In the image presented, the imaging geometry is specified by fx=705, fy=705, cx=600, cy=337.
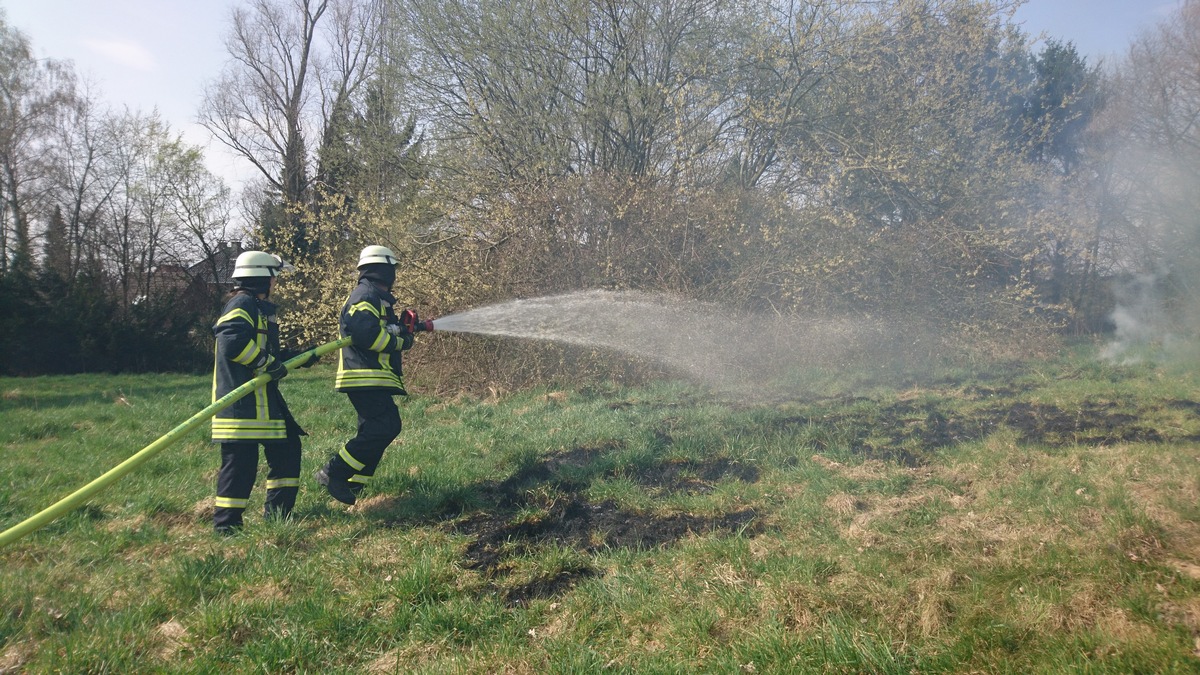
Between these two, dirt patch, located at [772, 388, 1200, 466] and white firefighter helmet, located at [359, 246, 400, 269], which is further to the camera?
dirt patch, located at [772, 388, 1200, 466]

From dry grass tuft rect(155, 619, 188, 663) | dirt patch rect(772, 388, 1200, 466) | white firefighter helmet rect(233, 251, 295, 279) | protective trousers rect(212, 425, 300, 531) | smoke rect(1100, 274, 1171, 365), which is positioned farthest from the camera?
smoke rect(1100, 274, 1171, 365)

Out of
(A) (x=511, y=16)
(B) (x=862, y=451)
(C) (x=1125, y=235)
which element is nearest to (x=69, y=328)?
(A) (x=511, y=16)

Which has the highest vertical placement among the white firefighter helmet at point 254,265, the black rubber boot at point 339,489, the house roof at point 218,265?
the house roof at point 218,265

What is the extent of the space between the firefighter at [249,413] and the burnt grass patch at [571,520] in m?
1.38

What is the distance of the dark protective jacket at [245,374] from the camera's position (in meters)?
4.76

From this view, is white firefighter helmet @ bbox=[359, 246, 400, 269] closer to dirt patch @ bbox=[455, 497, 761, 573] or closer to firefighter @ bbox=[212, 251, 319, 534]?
firefighter @ bbox=[212, 251, 319, 534]

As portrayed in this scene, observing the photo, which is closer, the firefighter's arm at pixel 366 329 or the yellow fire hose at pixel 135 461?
the yellow fire hose at pixel 135 461

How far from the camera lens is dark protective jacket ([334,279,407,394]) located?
16.3ft

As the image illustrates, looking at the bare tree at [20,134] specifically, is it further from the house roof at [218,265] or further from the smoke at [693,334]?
the smoke at [693,334]

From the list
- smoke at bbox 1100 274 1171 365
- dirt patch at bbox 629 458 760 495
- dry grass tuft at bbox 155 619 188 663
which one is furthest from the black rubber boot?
smoke at bbox 1100 274 1171 365

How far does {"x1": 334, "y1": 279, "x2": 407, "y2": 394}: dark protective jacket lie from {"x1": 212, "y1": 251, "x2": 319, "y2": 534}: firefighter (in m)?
0.34

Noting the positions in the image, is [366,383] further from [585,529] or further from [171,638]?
[171,638]

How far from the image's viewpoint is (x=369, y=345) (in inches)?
195

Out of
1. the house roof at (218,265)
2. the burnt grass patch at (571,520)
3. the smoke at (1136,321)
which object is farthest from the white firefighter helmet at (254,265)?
the house roof at (218,265)
